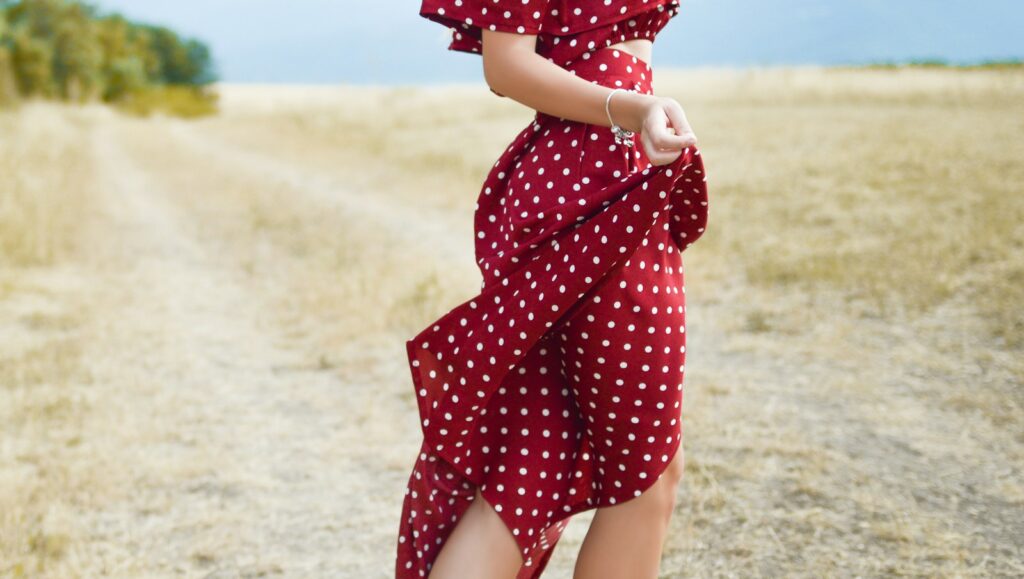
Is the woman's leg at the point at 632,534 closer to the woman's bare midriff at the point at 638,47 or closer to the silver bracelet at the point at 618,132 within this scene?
the silver bracelet at the point at 618,132

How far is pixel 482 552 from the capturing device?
5.12 feet

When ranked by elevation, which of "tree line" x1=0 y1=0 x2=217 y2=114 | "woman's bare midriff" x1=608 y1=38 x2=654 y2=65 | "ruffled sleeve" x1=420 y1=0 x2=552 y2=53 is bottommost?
"tree line" x1=0 y1=0 x2=217 y2=114

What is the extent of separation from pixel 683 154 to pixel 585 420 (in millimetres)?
481

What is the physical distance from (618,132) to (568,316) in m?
0.29

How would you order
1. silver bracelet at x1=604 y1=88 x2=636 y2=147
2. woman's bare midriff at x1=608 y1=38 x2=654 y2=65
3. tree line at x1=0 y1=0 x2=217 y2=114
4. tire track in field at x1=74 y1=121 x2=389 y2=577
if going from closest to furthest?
silver bracelet at x1=604 y1=88 x2=636 y2=147 → woman's bare midriff at x1=608 y1=38 x2=654 y2=65 → tire track in field at x1=74 y1=121 x2=389 y2=577 → tree line at x1=0 y1=0 x2=217 y2=114

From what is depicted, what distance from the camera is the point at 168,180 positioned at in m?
12.3

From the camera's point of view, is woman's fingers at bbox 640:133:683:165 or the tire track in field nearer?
woman's fingers at bbox 640:133:683:165

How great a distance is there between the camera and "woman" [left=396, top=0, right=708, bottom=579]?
1395 millimetres

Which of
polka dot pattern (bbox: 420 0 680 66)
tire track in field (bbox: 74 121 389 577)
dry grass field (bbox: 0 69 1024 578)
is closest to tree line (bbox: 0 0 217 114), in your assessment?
dry grass field (bbox: 0 69 1024 578)

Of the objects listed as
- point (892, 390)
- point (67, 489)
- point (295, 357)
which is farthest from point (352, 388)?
point (892, 390)

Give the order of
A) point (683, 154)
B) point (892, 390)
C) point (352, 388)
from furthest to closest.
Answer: point (352, 388) < point (892, 390) < point (683, 154)

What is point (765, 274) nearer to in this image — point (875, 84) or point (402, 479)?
point (402, 479)

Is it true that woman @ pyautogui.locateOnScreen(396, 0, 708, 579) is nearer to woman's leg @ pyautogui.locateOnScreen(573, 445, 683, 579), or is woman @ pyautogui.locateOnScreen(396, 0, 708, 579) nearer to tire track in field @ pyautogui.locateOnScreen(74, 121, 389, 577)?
woman's leg @ pyautogui.locateOnScreen(573, 445, 683, 579)

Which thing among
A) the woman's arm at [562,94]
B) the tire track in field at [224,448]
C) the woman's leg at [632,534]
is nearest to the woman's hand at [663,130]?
the woman's arm at [562,94]
